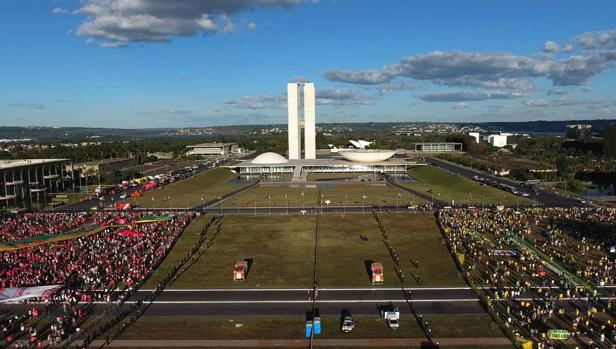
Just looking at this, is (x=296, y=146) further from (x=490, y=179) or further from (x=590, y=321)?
(x=590, y=321)

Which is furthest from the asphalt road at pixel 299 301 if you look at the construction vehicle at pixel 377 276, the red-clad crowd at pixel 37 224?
the red-clad crowd at pixel 37 224

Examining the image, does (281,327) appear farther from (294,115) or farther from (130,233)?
(294,115)

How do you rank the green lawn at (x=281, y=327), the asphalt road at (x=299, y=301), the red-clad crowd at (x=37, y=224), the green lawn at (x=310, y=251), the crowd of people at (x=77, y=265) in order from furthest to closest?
the red-clad crowd at (x=37, y=224), the green lawn at (x=310, y=251), the asphalt road at (x=299, y=301), the crowd of people at (x=77, y=265), the green lawn at (x=281, y=327)

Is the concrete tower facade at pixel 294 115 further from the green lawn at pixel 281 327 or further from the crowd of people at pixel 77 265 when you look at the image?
the green lawn at pixel 281 327

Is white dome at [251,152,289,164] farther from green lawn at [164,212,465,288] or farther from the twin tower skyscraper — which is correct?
green lawn at [164,212,465,288]

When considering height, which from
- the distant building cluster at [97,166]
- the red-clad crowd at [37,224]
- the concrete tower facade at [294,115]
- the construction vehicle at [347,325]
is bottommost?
the construction vehicle at [347,325]

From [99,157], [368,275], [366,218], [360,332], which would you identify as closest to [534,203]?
[366,218]

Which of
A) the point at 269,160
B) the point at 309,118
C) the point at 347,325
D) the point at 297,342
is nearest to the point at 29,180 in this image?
the point at 269,160
